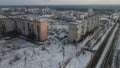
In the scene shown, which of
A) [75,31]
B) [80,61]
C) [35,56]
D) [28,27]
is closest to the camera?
[80,61]

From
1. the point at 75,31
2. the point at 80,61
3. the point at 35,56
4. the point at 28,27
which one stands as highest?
the point at 28,27

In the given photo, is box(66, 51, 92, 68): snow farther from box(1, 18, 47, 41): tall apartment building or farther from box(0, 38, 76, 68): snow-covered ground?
box(1, 18, 47, 41): tall apartment building

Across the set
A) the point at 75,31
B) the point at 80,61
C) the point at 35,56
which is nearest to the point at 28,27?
the point at 35,56

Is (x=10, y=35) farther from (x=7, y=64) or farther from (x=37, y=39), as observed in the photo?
(x=7, y=64)

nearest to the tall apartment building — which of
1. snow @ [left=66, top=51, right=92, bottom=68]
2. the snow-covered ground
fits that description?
Answer: the snow-covered ground

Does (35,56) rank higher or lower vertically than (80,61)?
lower

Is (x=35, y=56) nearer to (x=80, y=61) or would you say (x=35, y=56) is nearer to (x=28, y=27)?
(x=80, y=61)

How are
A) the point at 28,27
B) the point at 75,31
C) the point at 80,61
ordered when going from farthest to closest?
the point at 28,27, the point at 75,31, the point at 80,61

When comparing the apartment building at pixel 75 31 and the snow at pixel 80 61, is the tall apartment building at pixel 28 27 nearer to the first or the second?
the apartment building at pixel 75 31

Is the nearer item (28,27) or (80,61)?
(80,61)
